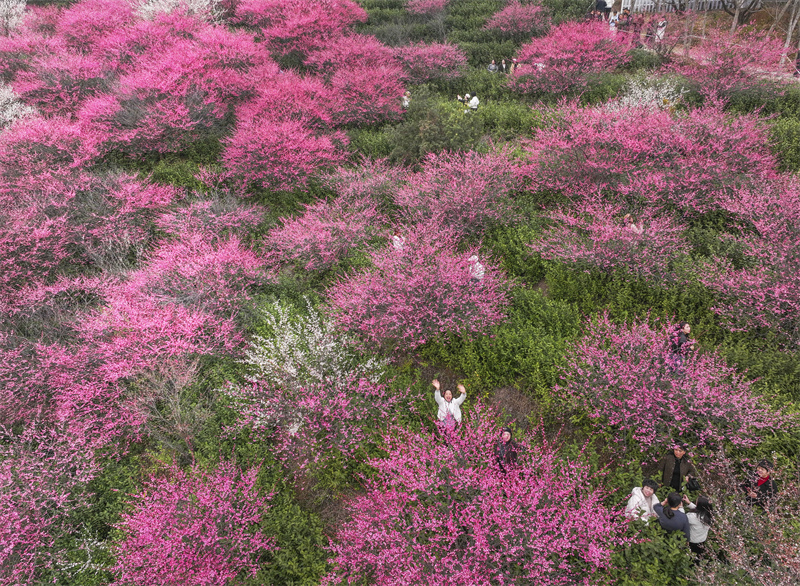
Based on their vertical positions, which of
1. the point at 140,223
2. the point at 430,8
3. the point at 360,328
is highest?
the point at 430,8

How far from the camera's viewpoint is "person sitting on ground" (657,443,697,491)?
6.19 metres

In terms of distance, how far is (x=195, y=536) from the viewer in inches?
235

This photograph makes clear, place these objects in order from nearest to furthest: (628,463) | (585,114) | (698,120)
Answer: (628,463), (698,120), (585,114)

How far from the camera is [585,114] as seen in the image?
13.8 metres

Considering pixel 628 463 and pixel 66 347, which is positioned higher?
pixel 66 347

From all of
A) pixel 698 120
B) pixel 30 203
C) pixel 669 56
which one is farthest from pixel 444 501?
pixel 669 56

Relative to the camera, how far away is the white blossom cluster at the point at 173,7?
23.7 metres

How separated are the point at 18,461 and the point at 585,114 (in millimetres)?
18225

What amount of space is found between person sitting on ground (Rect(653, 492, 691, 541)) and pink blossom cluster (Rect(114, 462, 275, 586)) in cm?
612

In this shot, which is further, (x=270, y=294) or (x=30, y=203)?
(x=30, y=203)

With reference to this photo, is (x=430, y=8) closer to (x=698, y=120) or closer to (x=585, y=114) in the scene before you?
(x=585, y=114)

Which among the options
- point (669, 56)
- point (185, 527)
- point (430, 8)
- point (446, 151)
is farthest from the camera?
point (430, 8)

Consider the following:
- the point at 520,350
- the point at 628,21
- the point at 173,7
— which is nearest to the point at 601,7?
the point at 628,21

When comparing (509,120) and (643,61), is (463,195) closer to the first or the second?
(509,120)
